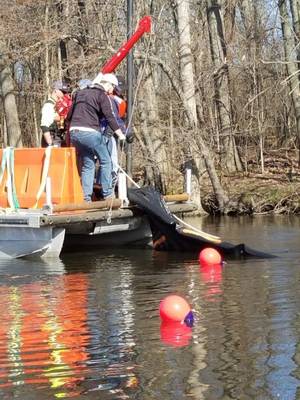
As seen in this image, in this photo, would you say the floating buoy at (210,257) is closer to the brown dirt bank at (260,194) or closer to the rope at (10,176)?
the rope at (10,176)

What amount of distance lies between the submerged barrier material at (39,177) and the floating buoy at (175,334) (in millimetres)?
5356

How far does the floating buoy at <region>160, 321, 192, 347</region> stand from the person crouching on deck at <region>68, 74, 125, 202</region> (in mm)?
5359

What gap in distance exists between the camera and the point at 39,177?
12.5 meters

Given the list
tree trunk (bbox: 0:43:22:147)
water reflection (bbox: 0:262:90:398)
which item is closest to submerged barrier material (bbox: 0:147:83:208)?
water reflection (bbox: 0:262:90:398)

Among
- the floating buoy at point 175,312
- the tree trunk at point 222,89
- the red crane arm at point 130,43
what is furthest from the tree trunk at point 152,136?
the floating buoy at point 175,312

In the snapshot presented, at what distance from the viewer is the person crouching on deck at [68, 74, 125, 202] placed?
12086 mm

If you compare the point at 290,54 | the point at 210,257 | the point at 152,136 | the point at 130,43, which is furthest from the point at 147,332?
the point at 290,54

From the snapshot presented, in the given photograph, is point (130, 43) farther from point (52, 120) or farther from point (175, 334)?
point (175, 334)

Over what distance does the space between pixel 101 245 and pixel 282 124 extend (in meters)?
16.8

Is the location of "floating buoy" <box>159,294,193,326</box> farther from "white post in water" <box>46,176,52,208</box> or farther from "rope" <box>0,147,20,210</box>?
"rope" <box>0,147,20,210</box>

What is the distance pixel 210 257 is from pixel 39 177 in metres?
3.15

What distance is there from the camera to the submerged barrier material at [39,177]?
1225cm

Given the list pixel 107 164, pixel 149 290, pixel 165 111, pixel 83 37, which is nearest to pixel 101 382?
pixel 149 290

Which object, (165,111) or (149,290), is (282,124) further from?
(149,290)
